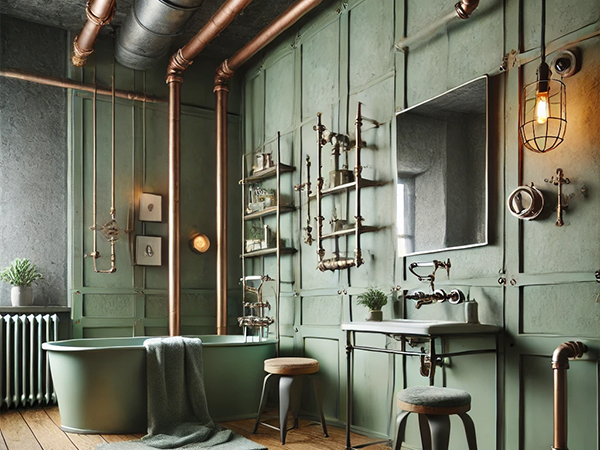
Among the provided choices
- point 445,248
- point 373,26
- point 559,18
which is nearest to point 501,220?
point 445,248

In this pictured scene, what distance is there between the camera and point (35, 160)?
5.51 m

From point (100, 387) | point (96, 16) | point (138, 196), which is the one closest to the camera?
point (100, 387)

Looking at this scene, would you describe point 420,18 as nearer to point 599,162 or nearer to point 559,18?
point 559,18

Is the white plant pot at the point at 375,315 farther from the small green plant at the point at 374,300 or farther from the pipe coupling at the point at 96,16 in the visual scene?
the pipe coupling at the point at 96,16

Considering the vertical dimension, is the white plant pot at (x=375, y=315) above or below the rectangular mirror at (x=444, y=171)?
below

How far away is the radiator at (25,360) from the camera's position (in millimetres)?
4957

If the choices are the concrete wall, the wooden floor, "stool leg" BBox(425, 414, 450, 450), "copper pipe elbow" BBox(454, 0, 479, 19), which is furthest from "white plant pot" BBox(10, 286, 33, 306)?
"copper pipe elbow" BBox(454, 0, 479, 19)

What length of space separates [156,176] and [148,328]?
1.45 meters

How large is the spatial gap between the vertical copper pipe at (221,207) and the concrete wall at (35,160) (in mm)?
1383

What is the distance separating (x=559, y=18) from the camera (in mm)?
2992

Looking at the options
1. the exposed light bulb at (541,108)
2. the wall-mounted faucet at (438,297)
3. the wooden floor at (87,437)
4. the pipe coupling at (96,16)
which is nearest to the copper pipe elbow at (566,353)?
the wall-mounted faucet at (438,297)

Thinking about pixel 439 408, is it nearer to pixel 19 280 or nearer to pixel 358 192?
pixel 358 192

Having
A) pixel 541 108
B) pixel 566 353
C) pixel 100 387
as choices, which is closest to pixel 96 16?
pixel 100 387

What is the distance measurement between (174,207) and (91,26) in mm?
1700
